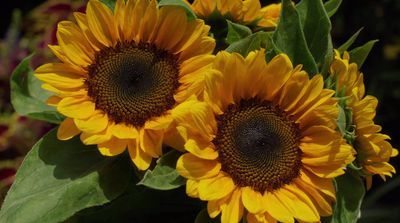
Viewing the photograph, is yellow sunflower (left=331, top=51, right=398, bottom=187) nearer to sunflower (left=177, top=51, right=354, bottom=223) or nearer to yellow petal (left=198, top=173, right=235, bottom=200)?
sunflower (left=177, top=51, right=354, bottom=223)

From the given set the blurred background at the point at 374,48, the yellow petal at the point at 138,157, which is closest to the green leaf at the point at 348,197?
the yellow petal at the point at 138,157

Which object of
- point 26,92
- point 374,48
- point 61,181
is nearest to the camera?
point 61,181

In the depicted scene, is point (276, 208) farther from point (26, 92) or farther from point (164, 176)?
point (26, 92)

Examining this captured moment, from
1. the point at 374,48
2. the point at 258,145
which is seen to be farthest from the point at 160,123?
the point at 374,48

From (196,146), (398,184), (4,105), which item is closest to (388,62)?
(398,184)

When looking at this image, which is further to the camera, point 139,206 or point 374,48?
point 374,48

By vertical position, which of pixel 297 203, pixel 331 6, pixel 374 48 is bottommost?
pixel 374 48

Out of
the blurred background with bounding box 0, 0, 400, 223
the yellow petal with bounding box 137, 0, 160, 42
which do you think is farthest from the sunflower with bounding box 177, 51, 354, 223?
the blurred background with bounding box 0, 0, 400, 223

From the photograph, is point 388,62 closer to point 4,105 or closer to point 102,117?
point 4,105
